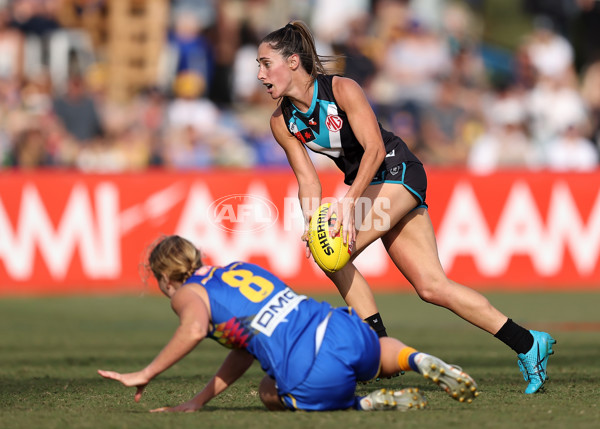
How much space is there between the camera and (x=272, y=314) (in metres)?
5.05

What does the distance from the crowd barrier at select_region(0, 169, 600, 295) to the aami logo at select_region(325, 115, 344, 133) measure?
7.34 meters

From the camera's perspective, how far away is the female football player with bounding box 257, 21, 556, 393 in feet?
19.7

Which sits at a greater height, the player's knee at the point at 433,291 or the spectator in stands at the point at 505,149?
the player's knee at the point at 433,291

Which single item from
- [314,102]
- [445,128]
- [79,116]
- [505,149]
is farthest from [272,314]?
[445,128]

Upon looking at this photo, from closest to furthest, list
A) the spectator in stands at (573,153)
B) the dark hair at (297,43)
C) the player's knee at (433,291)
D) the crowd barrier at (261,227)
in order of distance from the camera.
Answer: the dark hair at (297,43) → the player's knee at (433,291) → the crowd barrier at (261,227) → the spectator in stands at (573,153)

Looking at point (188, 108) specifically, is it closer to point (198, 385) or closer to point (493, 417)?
point (198, 385)

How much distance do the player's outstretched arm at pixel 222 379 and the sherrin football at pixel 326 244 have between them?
881 mm

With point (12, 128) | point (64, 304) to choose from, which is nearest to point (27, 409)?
point (64, 304)

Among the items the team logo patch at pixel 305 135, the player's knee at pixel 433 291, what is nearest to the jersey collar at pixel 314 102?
the team logo patch at pixel 305 135

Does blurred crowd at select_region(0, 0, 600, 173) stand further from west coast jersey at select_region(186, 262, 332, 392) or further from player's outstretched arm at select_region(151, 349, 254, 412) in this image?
west coast jersey at select_region(186, 262, 332, 392)

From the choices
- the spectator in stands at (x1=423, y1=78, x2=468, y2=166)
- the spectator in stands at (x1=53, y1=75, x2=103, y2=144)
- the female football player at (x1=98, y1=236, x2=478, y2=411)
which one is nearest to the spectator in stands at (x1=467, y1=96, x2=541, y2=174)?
the spectator in stands at (x1=423, y1=78, x2=468, y2=166)

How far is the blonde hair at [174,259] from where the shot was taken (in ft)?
16.9

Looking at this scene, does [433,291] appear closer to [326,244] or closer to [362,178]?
[326,244]

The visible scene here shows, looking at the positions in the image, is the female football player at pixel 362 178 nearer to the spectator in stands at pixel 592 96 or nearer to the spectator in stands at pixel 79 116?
the spectator in stands at pixel 79 116
